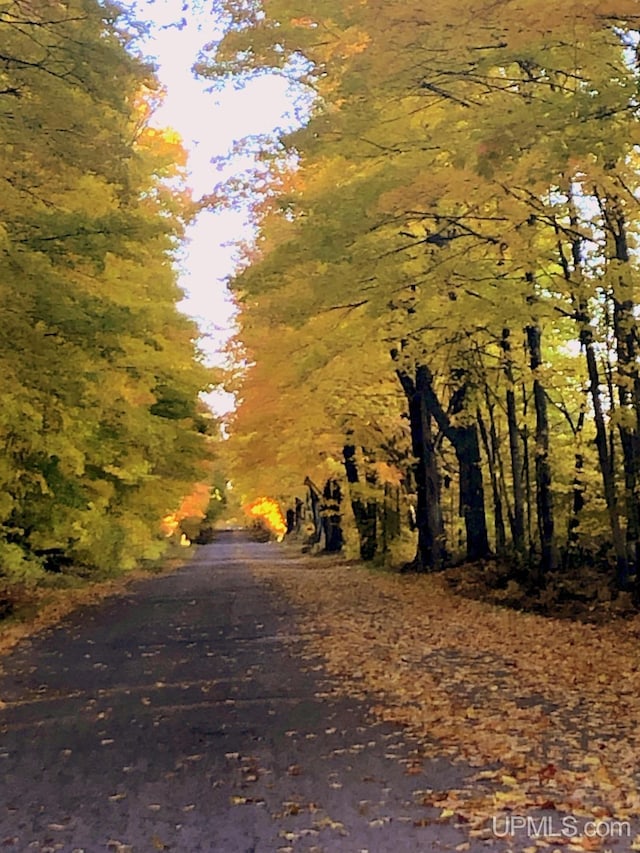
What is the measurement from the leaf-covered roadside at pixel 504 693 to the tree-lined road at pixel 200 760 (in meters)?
0.35

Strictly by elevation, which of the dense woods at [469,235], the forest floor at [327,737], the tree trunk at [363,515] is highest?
the dense woods at [469,235]

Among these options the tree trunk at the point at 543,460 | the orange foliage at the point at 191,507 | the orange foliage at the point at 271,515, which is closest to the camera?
the tree trunk at the point at 543,460

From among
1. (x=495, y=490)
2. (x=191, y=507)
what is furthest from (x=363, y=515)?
(x=191, y=507)

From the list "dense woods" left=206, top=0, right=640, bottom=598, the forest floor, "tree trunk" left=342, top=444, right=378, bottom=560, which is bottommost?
the forest floor

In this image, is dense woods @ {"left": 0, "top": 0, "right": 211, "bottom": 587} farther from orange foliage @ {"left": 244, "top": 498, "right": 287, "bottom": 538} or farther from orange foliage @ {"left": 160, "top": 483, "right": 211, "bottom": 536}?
orange foliage @ {"left": 244, "top": 498, "right": 287, "bottom": 538}

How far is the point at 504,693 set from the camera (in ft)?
28.6

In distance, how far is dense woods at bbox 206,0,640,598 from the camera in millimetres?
8609

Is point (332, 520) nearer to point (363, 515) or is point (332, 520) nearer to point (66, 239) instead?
point (363, 515)

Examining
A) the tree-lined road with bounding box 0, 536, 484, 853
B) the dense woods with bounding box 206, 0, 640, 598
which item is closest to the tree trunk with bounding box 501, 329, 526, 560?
the dense woods with bounding box 206, 0, 640, 598

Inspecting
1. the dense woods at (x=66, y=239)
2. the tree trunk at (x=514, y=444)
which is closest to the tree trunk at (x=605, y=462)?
the tree trunk at (x=514, y=444)

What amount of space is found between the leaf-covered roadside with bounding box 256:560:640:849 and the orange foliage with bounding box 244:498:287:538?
59.3 m

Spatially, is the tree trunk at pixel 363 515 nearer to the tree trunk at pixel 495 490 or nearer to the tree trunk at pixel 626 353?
the tree trunk at pixel 495 490

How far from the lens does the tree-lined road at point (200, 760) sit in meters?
5.18

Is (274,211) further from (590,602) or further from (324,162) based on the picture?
(590,602)
